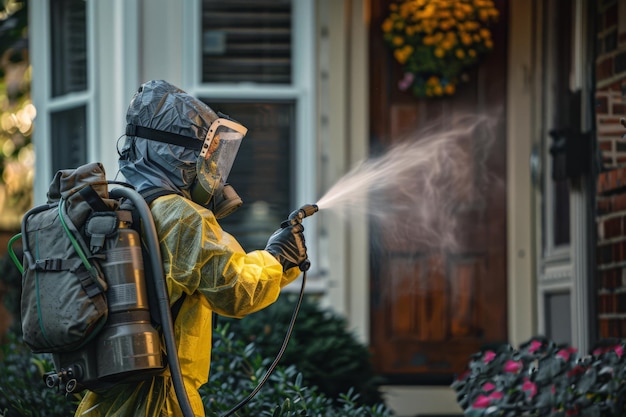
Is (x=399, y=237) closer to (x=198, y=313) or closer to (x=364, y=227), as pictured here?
(x=364, y=227)

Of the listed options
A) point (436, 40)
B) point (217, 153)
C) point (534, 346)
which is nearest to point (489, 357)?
point (534, 346)

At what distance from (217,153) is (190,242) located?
1.19 feet

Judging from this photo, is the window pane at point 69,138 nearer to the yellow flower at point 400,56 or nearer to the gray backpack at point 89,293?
the yellow flower at point 400,56

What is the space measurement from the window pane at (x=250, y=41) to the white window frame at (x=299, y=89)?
7cm

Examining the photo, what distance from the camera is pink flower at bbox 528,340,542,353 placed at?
15.5 ft

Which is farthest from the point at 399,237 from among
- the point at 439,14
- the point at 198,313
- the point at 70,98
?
the point at 198,313

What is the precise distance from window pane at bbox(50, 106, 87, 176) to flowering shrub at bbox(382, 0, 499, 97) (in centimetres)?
214

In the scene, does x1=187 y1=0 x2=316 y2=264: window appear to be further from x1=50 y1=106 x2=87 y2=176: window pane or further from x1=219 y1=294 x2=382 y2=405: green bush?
x1=219 y1=294 x2=382 y2=405: green bush

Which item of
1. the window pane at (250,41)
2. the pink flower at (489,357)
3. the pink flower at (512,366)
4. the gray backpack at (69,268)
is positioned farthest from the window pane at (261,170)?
the gray backpack at (69,268)

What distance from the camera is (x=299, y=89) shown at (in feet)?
26.1

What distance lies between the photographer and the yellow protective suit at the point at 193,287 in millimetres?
3686

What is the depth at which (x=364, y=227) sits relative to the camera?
8.09m

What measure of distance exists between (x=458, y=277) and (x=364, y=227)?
73 centimetres

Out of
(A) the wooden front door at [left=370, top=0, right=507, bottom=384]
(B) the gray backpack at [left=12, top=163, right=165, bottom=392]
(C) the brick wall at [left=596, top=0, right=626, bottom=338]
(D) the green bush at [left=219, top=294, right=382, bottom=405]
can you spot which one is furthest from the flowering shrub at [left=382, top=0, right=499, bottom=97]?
(B) the gray backpack at [left=12, top=163, right=165, bottom=392]
